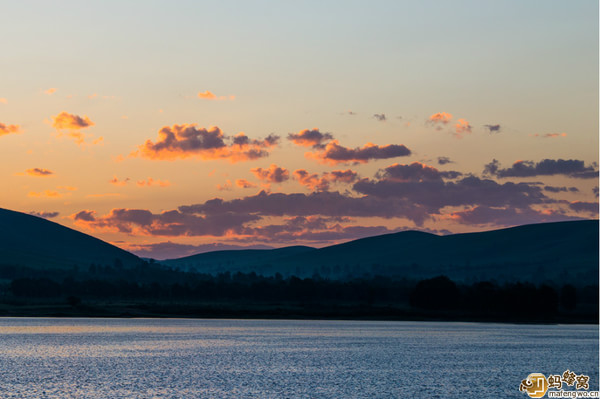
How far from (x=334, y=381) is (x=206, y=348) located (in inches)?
2393

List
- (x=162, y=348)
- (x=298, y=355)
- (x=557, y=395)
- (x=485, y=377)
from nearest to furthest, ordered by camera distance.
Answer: (x=557, y=395) → (x=485, y=377) → (x=298, y=355) → (x=162, y=348)

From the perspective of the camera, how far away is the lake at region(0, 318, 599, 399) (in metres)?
103

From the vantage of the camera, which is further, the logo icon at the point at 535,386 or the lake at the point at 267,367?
the logo icon at the point at 535,386

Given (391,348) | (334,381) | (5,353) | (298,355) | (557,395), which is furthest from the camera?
(391,348)

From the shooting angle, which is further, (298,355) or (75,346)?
(75,346)

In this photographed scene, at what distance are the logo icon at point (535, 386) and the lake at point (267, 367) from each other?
1696mm

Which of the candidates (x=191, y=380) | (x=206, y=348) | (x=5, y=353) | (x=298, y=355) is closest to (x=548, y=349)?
(x=298, y=355)

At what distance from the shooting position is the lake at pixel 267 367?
10294cm

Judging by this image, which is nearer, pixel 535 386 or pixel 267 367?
pixel 535 386

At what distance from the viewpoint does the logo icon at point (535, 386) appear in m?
108

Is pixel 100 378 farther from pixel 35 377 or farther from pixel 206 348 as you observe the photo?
pixel 206 348

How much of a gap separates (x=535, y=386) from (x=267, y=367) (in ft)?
142

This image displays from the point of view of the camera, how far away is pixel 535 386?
114500 millimetres

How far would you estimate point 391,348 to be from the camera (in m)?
181
